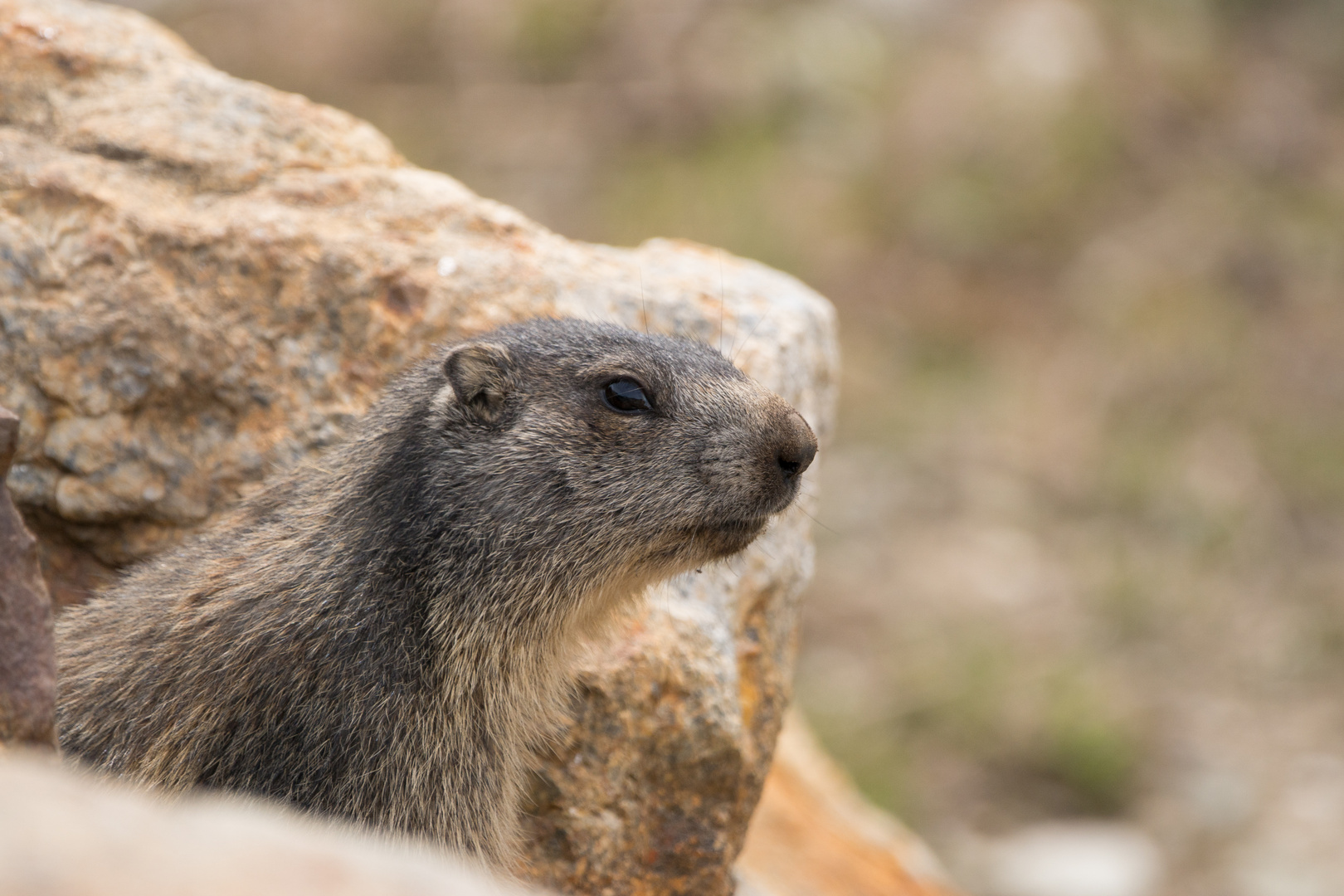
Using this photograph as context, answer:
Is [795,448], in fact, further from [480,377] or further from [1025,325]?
[1025,325]

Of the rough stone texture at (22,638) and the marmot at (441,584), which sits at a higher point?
the marmot at (441,584)

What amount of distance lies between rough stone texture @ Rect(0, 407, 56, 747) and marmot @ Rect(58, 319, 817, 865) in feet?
3.03

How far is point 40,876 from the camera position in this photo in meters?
1.68

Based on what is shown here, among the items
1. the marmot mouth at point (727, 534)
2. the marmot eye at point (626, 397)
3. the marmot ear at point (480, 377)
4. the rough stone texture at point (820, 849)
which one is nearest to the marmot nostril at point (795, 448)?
the marmot mouth at point (727, 534)

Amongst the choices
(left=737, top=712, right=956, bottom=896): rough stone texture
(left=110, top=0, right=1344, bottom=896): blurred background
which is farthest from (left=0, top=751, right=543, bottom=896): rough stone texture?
(left=110, top=0, right=1344, bottom=896): blurred background

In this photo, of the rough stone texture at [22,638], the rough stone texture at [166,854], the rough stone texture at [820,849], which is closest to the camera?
the rough stone texture at [166,854]

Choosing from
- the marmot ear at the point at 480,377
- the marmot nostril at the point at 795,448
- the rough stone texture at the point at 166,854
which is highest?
the marmot nostril at the point at 795,448

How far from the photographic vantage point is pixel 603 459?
414 centimetres

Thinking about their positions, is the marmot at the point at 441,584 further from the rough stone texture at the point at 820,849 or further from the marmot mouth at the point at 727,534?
the rough stone texture at the point at 820,849

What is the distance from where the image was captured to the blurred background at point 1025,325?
934cm

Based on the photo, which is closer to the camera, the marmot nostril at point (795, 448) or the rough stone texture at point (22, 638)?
the rough stone texture at point (22, 638)

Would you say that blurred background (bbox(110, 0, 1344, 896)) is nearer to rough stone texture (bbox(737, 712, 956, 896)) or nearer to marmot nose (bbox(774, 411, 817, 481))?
Answer: rough stone texture (bbox(737, 712, 956, 896))

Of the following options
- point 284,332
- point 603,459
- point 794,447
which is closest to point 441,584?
point 603,459

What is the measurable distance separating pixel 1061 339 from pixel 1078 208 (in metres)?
1.53
